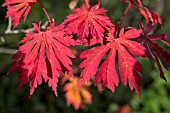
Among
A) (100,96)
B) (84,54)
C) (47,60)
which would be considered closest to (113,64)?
(84,54)

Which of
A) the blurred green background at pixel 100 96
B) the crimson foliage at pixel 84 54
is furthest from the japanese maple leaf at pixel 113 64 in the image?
the blurred green background at pixel 100 96

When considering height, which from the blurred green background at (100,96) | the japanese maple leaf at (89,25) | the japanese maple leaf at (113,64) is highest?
the japanese maple leaf at (89,25)

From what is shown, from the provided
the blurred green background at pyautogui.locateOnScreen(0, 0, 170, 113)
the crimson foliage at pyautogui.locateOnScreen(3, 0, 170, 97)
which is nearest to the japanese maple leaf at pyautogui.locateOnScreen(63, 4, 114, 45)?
the crimson foliage at pyautogui.locateOnScreen(3, 0, 170, 97)

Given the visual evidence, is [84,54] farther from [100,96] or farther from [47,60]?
[100,96]

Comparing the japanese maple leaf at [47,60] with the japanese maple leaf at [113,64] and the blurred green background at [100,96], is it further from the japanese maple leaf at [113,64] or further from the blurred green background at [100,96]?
the blurred green background at [100,96]

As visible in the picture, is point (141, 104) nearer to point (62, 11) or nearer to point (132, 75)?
point (62, 11)
